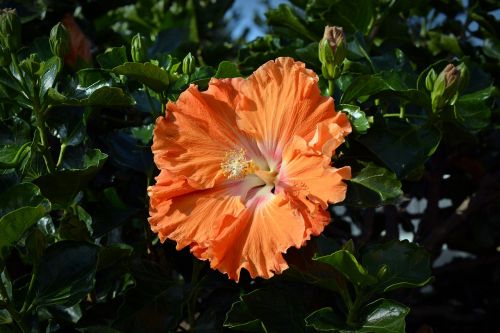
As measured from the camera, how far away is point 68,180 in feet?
4.20

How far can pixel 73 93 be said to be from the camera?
4.52 feet

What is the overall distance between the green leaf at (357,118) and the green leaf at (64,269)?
1.62ft

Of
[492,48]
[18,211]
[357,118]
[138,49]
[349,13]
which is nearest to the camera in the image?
[18,211]

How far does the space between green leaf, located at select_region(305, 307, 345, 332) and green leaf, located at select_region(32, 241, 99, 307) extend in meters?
0.39

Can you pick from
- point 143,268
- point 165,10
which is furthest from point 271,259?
point 165,10

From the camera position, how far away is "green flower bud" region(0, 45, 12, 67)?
130cm

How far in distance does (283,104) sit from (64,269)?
1.57ft

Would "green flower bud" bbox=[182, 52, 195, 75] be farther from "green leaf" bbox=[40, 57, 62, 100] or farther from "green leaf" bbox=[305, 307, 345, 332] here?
"green leaf" bbox=[305, 307, 345, 332]

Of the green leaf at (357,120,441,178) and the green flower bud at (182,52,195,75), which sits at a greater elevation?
the green flower bud at (182,52,195,75)

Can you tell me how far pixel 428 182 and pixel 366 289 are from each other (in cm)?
83

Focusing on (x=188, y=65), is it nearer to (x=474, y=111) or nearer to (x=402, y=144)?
(x=402, y=144)


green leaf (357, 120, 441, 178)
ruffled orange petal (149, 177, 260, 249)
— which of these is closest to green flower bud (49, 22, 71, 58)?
ruffled orange petal (149, 177, 260, 249)

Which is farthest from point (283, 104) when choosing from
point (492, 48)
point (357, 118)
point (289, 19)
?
point (492, 48)

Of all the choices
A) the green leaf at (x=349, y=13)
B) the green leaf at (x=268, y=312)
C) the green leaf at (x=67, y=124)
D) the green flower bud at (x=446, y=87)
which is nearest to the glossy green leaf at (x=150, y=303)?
the green leaf at (x=268, y=312)
